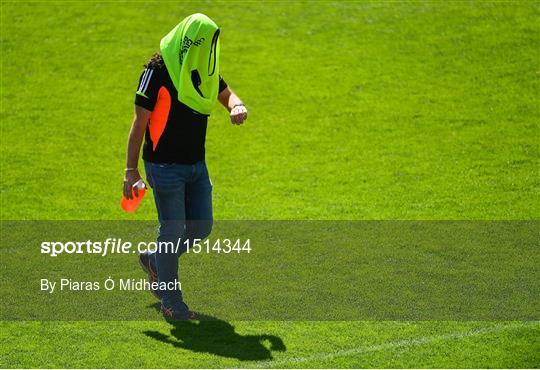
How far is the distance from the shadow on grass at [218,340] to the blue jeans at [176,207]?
325 mm

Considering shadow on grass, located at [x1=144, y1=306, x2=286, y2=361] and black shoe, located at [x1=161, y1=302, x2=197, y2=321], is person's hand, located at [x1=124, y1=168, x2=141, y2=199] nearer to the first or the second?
black shoe, located at [x1=161, y1=302, x2=197, y2=321]

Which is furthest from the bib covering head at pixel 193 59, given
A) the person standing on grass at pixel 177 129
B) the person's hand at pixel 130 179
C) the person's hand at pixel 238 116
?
the person's hand at pixel 130 179

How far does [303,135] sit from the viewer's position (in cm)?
1322

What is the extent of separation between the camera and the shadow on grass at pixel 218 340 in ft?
24.2

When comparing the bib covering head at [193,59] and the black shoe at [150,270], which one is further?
the black shoe at [150,270]

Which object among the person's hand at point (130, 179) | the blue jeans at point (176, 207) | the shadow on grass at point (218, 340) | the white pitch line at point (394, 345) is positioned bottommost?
the white pitch line at point (394, 345)

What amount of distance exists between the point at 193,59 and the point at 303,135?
5591mm

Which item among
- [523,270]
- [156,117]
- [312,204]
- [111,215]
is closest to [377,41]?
[312,204]

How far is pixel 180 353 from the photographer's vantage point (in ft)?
24.2

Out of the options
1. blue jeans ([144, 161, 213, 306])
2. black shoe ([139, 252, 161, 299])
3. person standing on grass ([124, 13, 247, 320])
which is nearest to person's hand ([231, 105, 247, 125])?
Answer: person standing on grass ([124, 13, 247, 320])

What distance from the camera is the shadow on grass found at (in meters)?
7.39

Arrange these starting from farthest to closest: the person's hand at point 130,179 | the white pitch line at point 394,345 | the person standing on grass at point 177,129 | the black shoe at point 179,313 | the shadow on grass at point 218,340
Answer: the black shoe at point 179,313
the person's hand at point 130,179
the person standing on grass at point 177,129
the shadow on grass at point 218,340
the white pitch line at point 394,345

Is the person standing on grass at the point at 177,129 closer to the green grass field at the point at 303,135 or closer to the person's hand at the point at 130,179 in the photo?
the person's hand at the point at 130,179

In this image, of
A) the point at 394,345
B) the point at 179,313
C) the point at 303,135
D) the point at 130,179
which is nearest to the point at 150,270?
the point at 179,313
